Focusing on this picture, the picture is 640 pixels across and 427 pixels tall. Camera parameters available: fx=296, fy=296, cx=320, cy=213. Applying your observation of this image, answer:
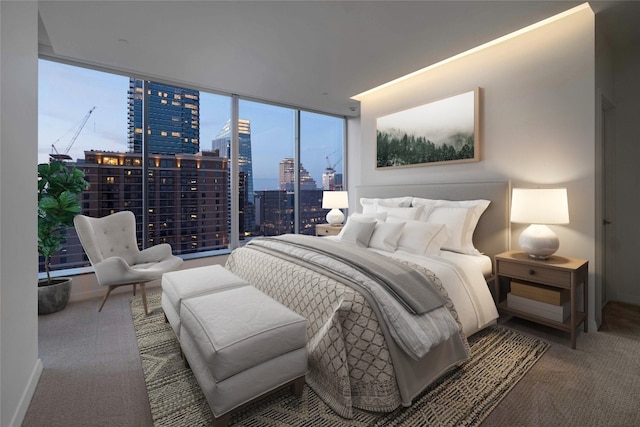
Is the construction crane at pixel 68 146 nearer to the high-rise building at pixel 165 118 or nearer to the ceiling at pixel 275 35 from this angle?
the high-rise building at pixel 165 118

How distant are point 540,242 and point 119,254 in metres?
4.18

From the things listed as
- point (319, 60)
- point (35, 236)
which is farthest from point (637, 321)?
point (35, 236)

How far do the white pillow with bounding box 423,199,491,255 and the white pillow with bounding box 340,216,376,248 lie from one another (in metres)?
0.67

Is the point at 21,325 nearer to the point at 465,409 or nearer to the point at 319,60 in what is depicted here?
the point at 465,409

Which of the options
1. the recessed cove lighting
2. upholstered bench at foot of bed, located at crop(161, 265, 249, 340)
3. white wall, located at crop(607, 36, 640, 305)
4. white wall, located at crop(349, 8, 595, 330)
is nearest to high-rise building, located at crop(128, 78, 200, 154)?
upholstered bench at foot of bed, located at crop(161, 265, 249, 340)

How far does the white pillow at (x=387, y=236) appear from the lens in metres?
2.83

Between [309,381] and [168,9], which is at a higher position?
[168,9]

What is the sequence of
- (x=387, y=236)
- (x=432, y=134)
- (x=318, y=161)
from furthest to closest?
(x=318, y=161) < (x=432, y=134) < (x=387, y=236)

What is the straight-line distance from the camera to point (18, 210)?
1636 mm

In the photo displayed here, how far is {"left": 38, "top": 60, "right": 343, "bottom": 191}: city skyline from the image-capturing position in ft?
11.1

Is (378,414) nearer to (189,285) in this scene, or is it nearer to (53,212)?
(189,285)

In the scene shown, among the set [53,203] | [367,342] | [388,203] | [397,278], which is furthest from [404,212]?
[53,203]

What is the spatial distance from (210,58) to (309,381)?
3296mm

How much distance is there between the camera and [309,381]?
1.82m
